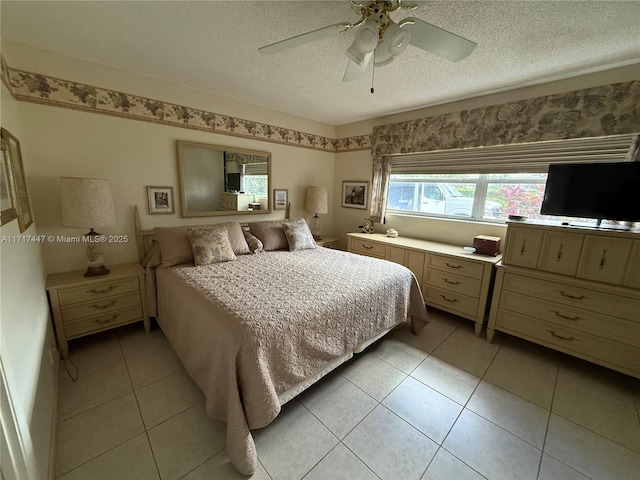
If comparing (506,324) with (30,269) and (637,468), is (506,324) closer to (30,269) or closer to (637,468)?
(637,468)

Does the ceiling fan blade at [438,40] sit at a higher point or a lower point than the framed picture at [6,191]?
higher

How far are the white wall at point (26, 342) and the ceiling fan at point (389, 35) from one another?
1709 mm

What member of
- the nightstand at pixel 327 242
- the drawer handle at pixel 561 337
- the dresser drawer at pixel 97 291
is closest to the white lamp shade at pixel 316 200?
the nightstand at pixel 327 242

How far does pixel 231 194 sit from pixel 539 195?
329 cm

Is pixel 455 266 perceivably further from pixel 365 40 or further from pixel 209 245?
pixel 209 245

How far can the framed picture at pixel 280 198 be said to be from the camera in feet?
11.7

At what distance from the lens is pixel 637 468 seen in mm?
1324

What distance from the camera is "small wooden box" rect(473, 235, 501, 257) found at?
98.7 inches

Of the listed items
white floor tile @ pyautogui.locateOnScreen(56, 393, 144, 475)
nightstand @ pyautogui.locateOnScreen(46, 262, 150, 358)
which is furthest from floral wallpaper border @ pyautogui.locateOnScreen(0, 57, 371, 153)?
white floor tile @ pyautogui.locateOnScreen(56, 393, 144, 475)

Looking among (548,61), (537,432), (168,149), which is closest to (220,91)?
(168,149)

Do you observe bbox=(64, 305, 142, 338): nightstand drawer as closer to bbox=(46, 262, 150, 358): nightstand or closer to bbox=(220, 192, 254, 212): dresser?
bbox=(46, 262, 150, 358): nightstand

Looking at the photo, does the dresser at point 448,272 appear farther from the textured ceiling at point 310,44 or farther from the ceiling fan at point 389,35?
the ceiling fan at point 389,35

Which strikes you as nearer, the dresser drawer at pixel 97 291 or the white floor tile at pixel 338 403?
the white floor tile at pixel 338 403

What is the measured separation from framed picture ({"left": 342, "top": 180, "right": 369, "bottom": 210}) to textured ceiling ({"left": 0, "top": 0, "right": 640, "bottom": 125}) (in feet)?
4.72
